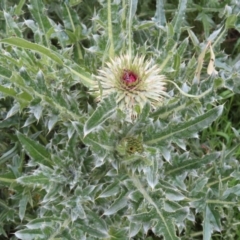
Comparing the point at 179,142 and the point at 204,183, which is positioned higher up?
the point at 179,142

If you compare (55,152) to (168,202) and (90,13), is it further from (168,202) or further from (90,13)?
(90,13)

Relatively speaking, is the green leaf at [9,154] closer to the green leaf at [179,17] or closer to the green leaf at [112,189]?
the green leaf at [112,189]

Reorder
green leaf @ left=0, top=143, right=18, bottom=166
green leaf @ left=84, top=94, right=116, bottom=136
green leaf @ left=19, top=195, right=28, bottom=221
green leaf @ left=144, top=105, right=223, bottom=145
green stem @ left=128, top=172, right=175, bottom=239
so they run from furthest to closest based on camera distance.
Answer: green leaf @ left=0, top=143, right=18, bottom=166 < green leaf @ left=19, top=195, right=28, bottom=221 < green stem @ left=128, top=172, right=175, bottom=239 < green leaf @ left=144, top=105, right=223, bottom=145 < green leaf @ left=84, top=94, right=116, bottom=136

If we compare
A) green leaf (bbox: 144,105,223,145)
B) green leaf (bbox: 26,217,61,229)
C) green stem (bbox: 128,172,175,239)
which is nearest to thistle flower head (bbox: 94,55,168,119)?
green leaf (bbox: 144,105,223,145)

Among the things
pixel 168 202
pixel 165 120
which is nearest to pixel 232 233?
pixel 168 202

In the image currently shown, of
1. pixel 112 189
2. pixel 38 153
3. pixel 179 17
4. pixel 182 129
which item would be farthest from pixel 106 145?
pixel 179 17

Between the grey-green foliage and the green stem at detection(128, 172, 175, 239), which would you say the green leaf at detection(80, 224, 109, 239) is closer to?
the grey-green foliage

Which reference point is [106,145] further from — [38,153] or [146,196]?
[38,153]
